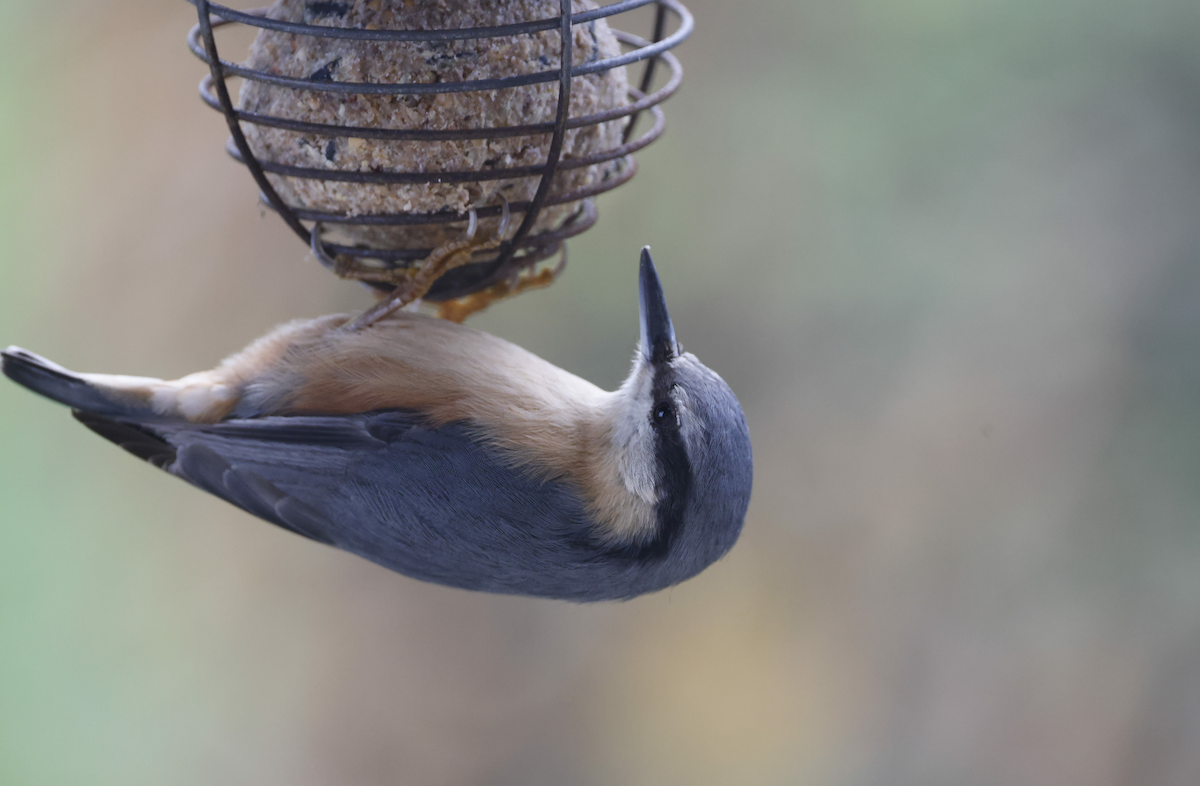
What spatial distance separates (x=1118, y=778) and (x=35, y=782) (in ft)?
12.7

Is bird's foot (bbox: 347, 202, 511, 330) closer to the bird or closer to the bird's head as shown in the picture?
the bird

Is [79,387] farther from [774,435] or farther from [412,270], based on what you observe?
[774,435]

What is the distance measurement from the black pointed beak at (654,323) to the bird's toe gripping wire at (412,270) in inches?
11.3

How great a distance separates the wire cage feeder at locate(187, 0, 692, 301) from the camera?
5.30ft

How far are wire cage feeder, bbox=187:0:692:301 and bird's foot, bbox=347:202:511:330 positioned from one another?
0.03m

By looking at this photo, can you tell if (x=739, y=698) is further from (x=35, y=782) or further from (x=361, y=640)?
(x=35, y=782)

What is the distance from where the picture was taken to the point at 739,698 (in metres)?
4.64

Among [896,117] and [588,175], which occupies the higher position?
[896,117]

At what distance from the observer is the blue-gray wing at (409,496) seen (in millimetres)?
2104

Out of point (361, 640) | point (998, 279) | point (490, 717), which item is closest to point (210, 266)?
point (361, 640)

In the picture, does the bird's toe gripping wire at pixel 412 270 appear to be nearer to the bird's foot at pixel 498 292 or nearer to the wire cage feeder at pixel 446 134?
the wire cage feeder at pixel 446 134

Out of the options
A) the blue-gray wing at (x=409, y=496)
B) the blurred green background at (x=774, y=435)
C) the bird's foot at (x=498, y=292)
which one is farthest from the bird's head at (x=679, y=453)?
the blurred green background at (x=774, y=435)

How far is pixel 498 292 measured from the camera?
8.02ft

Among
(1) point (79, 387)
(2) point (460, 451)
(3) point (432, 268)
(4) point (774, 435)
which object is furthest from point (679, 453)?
(4) point (774, 435)
